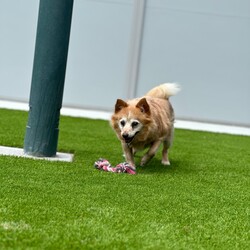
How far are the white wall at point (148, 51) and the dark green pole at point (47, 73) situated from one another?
608cm

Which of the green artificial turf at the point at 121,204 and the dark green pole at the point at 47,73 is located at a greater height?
the dark green pole at the point at 47,73

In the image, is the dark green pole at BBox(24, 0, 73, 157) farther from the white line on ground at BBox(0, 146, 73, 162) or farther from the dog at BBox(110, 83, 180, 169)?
the dog at BBox(110, 83, 180, 169)

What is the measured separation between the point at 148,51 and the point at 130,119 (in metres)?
6.54

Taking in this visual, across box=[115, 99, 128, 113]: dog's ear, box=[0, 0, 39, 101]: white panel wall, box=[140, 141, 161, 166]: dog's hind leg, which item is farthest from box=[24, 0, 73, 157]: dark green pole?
box=[0, 0, 39, 101]: white panel wall

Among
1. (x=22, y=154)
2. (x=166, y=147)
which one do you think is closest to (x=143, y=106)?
(x=166, y=147)

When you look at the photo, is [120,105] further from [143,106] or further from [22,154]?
[22,154]

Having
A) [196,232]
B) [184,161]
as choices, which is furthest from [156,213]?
[184,161]

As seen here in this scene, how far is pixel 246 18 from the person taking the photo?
1196 centimetres

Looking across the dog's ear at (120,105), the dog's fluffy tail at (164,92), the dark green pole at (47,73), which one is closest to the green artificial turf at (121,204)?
the dark green pole at (47,73)

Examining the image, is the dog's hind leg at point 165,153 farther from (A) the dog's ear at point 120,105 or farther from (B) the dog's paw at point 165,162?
(A) the dog's ear at point 120,105

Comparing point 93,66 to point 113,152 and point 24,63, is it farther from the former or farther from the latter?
point 113,152

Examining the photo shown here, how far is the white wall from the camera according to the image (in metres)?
11.8

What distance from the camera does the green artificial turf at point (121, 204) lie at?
3.14 meters

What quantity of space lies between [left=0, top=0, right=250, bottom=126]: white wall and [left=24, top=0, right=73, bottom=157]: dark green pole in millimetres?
6084
